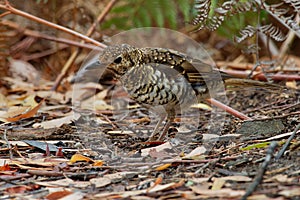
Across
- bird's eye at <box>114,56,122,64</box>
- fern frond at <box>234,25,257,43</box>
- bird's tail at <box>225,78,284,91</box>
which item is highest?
fern frond at <box>234,25,257,43</box>

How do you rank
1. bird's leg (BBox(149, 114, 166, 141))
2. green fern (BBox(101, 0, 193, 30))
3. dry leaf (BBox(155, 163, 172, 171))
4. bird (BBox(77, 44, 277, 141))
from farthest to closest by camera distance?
green fern (BBox(101, 0, 193, 30))
bird's leg (BBox(149, 114, 166, 141))
bird (BBox(77, 44, 277, 141))
dry leaf (BBox(155, 163, 172, 171))

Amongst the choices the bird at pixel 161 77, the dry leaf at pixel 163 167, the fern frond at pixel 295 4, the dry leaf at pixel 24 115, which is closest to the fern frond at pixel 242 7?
the fern frond at pixel 295 4

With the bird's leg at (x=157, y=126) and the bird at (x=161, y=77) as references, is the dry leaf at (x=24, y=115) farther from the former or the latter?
the bird's leg at (x=157, y=126)

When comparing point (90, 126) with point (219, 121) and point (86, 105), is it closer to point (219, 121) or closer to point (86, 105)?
point (86, 105)

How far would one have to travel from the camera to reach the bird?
12.6 ft

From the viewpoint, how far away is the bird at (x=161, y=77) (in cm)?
385

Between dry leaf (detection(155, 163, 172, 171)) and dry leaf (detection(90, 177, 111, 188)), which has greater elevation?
dry leaf (detection(155, 163, 172, 171))

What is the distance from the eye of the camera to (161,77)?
3.90 metres

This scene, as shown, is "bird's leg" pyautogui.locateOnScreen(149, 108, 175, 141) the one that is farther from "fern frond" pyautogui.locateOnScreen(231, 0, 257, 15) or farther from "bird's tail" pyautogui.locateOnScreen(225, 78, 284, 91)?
"fern frond" pyautogui.locateOnScreen(231, 0, 257, 15)

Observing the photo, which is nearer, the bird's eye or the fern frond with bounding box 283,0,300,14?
the bird's eye

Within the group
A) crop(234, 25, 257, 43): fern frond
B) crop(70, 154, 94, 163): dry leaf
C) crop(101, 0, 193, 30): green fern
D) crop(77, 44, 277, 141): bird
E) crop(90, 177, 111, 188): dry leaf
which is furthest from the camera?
crop(101, 0, 193, 30): green fern

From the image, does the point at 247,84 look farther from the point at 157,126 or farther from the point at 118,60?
the point at 118,60

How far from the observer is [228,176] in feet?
8.89

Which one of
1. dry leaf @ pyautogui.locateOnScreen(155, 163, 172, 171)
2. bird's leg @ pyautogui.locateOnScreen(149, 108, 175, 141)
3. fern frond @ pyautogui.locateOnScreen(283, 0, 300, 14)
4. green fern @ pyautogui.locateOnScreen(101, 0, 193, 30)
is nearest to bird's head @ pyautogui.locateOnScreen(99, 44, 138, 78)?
bird's leg @ pyautogui.locateOnScreen(149, 108, 175, 141)
